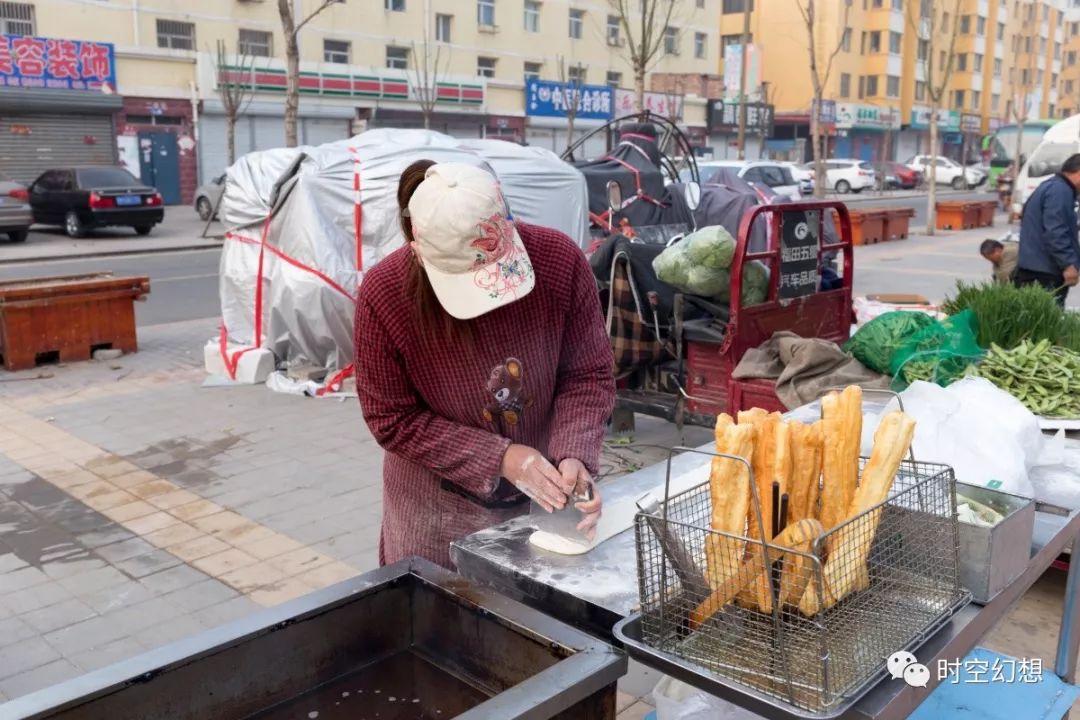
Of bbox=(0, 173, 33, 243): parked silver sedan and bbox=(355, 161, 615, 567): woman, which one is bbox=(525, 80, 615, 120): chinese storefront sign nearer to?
bbox=(0, 173, 33, 243): parked silver sedan

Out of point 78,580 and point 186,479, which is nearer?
point 78,580

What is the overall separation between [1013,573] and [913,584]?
33cm

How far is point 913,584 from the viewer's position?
6.25ft

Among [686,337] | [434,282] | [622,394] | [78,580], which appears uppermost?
[434,282]

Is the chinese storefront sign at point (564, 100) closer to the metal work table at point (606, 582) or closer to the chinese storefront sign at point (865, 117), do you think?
the chinese storefront sign at point (865, 117)

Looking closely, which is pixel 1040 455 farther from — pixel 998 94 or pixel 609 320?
pixel 998 94

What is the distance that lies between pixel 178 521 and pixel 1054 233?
6.37 m

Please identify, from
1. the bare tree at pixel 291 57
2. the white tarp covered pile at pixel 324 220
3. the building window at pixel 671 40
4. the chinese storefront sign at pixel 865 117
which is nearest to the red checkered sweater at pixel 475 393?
the white tarp covered pile at pixel 324 220

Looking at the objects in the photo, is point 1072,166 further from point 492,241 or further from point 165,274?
point 165,274

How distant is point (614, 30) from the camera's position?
37469 mm

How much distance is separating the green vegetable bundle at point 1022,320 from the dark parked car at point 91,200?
17466mm

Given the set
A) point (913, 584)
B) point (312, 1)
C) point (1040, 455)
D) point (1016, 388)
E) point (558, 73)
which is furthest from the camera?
point (558, 73)

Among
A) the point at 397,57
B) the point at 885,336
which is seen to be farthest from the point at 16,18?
the point at 885,336

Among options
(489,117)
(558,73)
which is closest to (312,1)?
(489,117)
